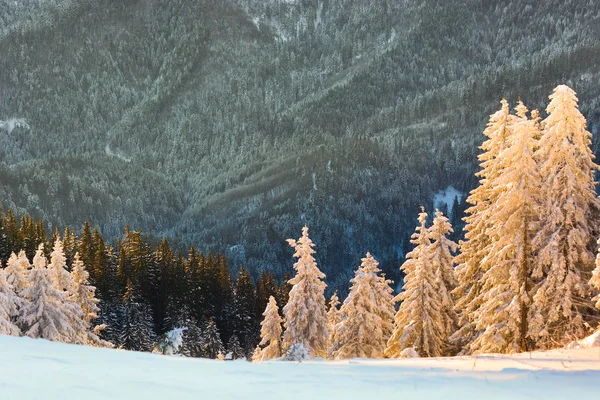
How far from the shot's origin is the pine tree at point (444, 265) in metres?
30.7

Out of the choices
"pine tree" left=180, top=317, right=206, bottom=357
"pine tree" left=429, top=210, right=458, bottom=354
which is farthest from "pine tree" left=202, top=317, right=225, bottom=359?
"pine tree" left=429, top=210, right=458, bottom=354

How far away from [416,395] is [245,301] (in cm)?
6919

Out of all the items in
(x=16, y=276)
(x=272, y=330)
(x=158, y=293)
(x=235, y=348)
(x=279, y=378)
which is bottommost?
(x=279, y=378)

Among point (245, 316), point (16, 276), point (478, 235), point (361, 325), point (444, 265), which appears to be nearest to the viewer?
point (478, 235)

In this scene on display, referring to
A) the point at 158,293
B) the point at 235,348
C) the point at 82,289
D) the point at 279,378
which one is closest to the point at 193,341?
the point at 235,348

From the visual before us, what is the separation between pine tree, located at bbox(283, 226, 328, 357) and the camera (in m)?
38.0

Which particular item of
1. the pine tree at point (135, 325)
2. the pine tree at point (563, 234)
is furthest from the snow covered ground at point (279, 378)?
the pine tree at point (135, 325)

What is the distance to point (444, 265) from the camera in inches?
1222

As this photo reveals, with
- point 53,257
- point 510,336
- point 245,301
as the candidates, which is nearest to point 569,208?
point 510,336

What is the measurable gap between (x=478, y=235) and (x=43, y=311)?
23629 millimetres

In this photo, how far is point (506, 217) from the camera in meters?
23.9

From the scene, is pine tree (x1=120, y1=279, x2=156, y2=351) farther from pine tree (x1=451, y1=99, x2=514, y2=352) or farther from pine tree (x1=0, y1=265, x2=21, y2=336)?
pine tree (x1=451, y1=99, x2=514, y2=352)

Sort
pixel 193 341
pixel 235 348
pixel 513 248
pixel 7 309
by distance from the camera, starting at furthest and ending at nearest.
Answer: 1. pixel 235 348
2. pixel 193 341
3. pixel 7 309
4. pixel 513 248

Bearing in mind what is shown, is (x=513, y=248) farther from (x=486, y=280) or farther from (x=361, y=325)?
(x=361, y=325)
